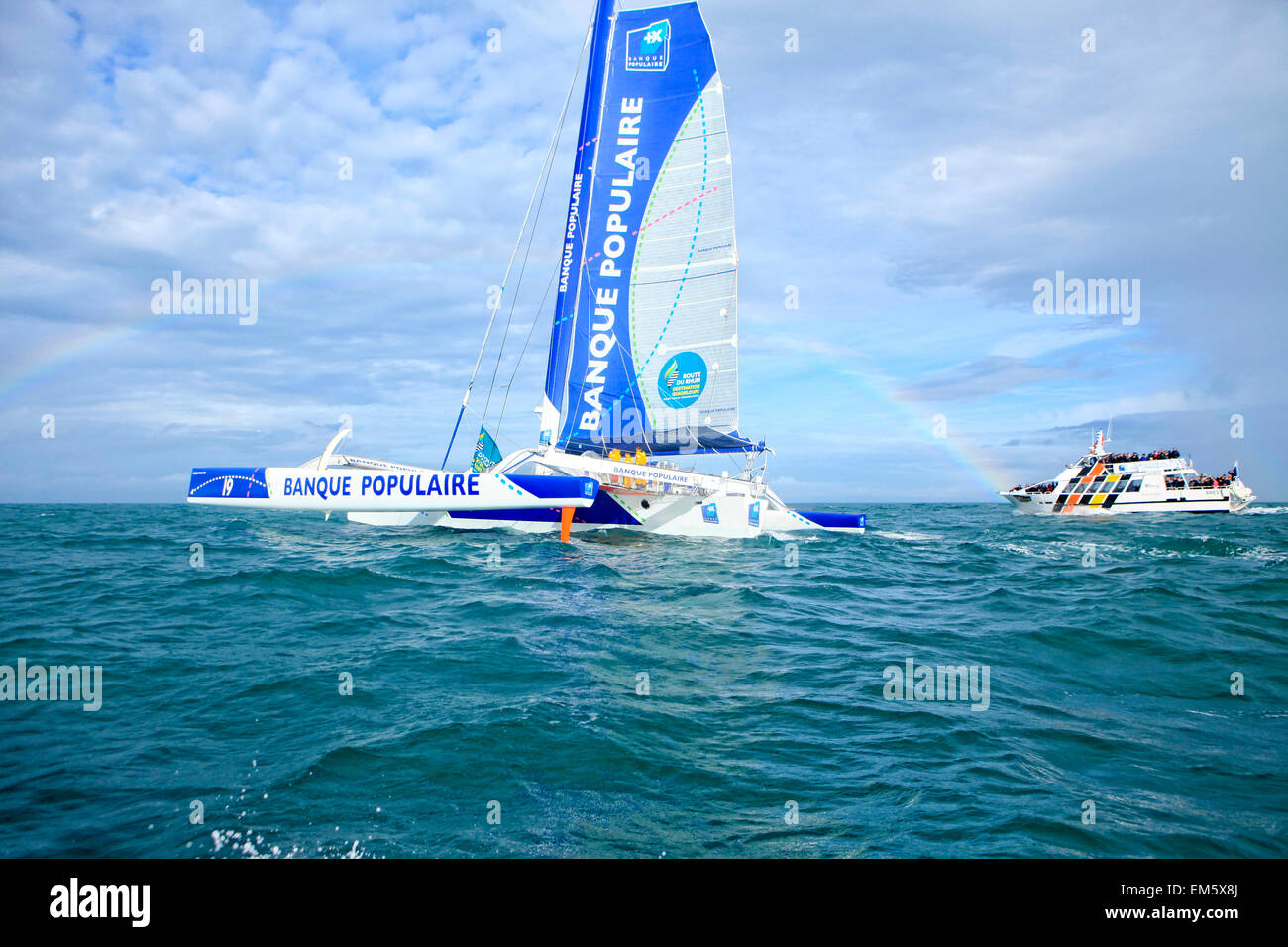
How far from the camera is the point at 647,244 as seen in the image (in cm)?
1581

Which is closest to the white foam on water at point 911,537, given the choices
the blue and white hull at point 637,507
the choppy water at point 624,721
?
the blue and white hull at point 637,507

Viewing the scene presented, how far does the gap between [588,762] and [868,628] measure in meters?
4.84

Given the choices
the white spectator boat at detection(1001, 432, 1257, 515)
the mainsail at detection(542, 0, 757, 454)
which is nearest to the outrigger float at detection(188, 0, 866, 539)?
the mainsail at detection(542, 0, 757, 454)

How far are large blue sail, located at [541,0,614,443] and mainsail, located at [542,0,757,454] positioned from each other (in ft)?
0.09

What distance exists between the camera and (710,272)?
15.6m

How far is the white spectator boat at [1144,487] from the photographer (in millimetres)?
31203

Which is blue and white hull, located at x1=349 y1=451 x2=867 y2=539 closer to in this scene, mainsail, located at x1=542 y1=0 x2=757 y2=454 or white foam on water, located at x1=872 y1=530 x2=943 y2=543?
mainsail, located at x1=542 y1=0 x2=757 y2=454

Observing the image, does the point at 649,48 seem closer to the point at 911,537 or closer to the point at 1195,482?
the point at 911,537

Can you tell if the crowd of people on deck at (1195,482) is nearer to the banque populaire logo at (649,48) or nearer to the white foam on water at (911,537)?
the white foam on water at (911,537)

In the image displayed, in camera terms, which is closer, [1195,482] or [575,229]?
[575,229]

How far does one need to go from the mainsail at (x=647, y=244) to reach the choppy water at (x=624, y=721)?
24.3ft

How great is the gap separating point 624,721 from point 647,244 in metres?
13.7

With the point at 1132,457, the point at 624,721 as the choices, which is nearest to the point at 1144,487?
the point at 1132,457
